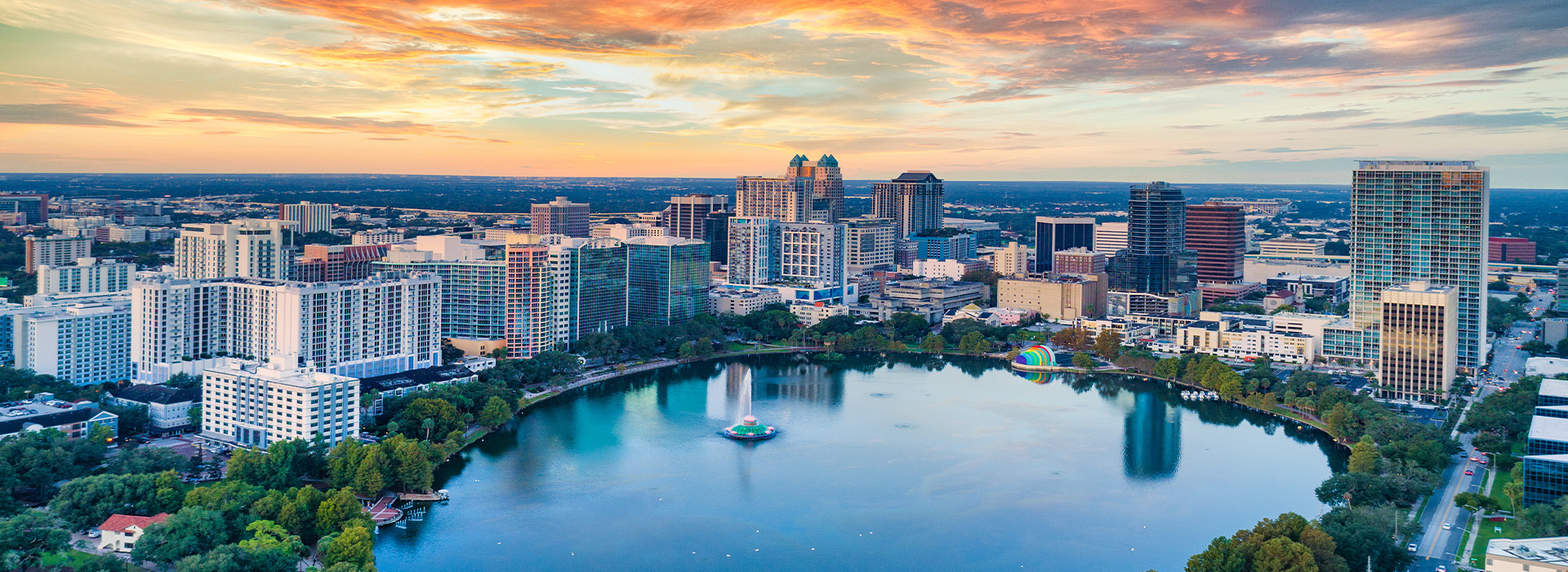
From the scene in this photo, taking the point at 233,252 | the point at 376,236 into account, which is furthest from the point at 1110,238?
the point at 233,252

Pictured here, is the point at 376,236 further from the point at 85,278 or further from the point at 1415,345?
the point at 1415,345

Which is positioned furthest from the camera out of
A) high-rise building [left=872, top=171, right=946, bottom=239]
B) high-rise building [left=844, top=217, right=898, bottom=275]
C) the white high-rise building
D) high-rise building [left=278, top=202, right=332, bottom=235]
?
high-rise building [left=872, top=171, right=946, bottom=239]

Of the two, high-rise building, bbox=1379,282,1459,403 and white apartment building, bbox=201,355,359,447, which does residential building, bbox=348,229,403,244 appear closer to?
white apartment building, bbox=201,355,359,447

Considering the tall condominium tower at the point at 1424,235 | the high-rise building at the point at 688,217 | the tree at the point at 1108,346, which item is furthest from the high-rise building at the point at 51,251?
the tall condominium tower at the point at 1424,235

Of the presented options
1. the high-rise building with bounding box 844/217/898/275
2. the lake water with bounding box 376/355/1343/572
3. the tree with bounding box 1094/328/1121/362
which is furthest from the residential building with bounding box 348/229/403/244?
the tree with bounding box 1094/328/1121/362

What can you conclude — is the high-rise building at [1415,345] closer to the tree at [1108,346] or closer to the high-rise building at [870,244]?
the tree at [1108,346]

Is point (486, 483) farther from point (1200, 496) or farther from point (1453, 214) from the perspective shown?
point (1453, 214)
